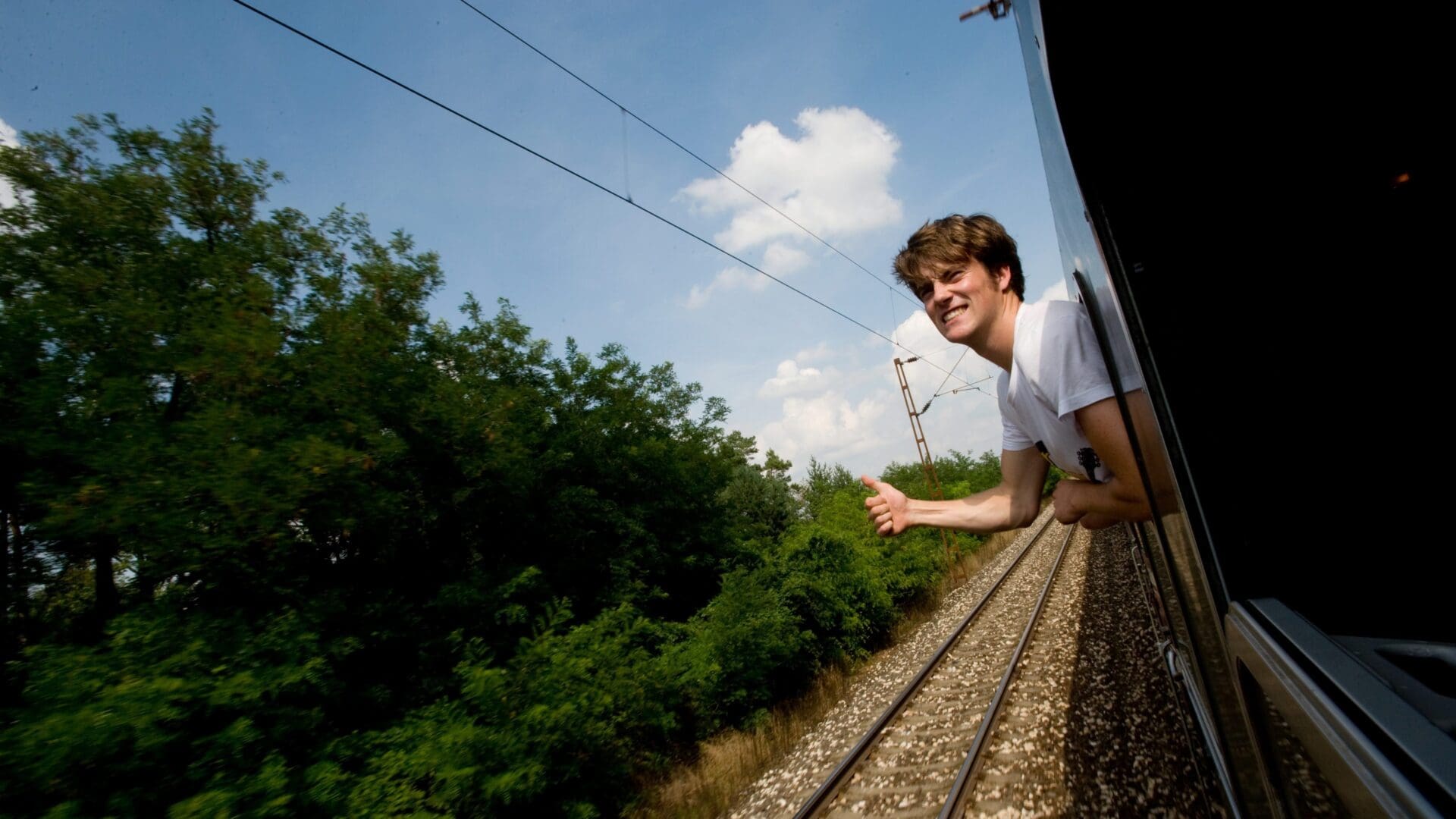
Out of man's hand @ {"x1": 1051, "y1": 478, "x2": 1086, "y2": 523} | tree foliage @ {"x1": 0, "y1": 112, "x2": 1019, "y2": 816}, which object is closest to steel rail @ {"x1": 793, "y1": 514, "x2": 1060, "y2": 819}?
tree foliage @ {"x1": 0, "y1": 112, "x2": 1019, "y2": 816}

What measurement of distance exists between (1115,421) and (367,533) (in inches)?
498

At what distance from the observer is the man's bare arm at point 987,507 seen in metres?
2.17

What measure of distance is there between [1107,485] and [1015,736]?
562 cm

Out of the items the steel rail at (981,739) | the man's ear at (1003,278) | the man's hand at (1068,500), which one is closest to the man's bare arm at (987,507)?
the man's hand at (1068,500)

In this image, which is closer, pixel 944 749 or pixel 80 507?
pixel 944 749

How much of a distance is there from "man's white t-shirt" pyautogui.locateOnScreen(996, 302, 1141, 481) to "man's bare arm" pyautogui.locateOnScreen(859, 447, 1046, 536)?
0.31m

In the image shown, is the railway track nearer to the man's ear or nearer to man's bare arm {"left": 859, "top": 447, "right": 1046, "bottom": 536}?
man's bare arm {"left": 859, "top": 447, "right": 1046, "bottom": 536}

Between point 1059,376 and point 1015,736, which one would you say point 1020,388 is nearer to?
point 1059,376

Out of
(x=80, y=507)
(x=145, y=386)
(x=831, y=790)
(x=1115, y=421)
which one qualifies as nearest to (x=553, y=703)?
(x=831, y=790)

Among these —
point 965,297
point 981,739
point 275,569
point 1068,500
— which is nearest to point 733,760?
point 981,739

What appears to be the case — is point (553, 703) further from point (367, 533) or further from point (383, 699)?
point (367, 533)

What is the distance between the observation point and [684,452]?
21.0 m

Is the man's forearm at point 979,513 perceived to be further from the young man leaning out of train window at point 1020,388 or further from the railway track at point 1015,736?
the railway track at point 1015,736

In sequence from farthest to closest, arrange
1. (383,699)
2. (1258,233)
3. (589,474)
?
(589,474) < (383,699) < (1258,233)
